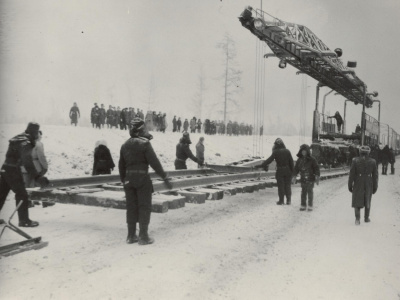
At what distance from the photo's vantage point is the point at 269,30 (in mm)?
12570

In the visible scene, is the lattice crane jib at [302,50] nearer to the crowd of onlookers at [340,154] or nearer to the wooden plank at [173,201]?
the crowd of onlookers at [340,154]

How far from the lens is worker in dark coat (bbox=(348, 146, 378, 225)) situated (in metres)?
7.56

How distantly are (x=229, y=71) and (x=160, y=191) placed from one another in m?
32.8

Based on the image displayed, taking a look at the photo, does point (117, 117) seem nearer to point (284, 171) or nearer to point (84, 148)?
point (84, 148)

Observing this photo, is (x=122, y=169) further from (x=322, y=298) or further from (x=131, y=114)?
(x=131, y=114)

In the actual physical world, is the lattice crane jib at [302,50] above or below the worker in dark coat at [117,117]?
above

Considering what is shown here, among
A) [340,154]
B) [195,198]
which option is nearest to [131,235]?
[195,198]

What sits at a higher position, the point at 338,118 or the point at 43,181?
the point at 338,118

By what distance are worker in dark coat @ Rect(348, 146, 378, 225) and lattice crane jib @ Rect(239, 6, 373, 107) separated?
5502 mm

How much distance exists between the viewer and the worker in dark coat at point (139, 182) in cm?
536

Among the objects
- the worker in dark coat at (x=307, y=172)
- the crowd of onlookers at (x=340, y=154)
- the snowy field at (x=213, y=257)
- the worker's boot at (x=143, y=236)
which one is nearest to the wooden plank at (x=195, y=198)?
the snowy field at (x=213, y=257)

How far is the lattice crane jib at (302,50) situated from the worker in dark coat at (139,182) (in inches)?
284

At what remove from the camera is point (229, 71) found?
38156 millimetres

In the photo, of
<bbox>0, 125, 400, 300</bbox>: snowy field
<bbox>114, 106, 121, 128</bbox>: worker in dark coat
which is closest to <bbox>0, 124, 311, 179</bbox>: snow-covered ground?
<bbox>114, 106, 121, 128</bbox>: worker in dark coat
